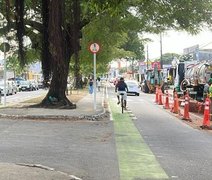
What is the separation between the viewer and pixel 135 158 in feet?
35.5

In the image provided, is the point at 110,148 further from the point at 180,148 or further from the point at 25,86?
the point at 25,86

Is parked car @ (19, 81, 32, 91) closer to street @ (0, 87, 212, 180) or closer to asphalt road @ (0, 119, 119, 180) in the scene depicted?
street @ (0, 87, 212, 180)

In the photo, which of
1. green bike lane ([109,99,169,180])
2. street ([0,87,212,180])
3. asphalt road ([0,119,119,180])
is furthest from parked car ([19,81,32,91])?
green bike lane ([109,99,169,180])

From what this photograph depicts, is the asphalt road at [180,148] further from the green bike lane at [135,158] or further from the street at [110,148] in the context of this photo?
the green bike lane at [135,158]

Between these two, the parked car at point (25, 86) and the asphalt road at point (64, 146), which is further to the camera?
the parked car at point (25, 86)

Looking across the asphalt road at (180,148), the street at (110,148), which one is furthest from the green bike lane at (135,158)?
the asphalt road at (180,148)

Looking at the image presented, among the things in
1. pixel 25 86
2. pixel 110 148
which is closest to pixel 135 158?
pixel 110 148

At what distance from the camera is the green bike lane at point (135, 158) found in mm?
8980

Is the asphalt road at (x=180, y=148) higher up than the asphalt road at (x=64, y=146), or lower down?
lower down

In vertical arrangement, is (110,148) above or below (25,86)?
above

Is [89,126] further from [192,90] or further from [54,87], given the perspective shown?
[192,90]

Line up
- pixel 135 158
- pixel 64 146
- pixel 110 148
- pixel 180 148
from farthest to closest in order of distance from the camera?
pixel 180 148
pixel 64 146
pixel 110 148
pixel 135 158

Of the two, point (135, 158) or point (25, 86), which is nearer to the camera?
point (135, 158)

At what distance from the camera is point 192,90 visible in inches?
1168
